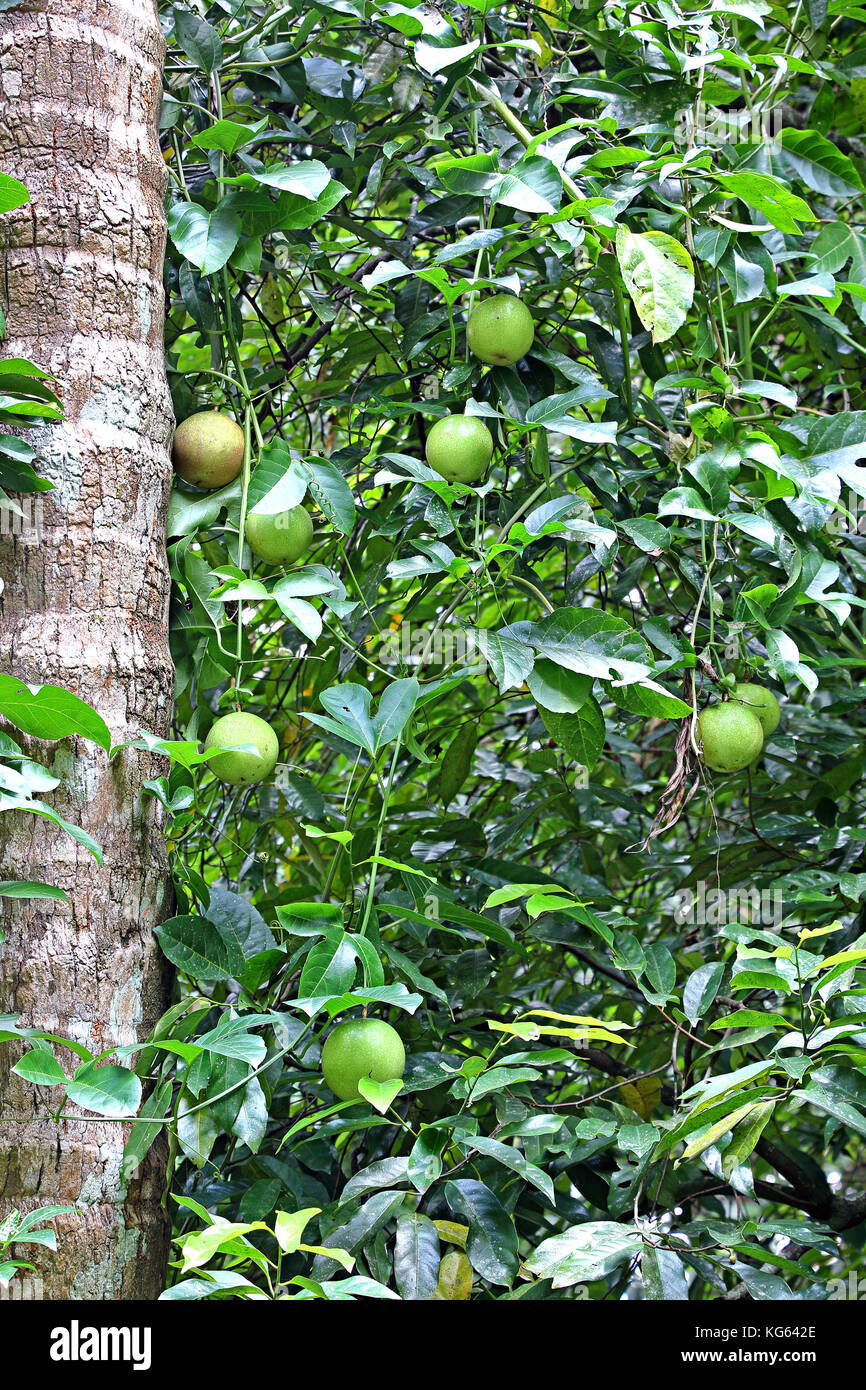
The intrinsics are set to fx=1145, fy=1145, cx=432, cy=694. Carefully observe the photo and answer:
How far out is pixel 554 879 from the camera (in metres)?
1.99

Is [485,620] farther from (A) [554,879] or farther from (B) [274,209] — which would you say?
(B) [274,209]

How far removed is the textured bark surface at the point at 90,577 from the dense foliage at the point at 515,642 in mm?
67

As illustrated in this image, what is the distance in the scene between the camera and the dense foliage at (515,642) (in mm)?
1303

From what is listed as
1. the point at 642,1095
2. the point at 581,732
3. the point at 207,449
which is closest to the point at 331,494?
the point at 207,449

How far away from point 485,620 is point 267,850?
0.85m

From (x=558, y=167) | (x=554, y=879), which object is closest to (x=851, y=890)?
(x=554, y=879)

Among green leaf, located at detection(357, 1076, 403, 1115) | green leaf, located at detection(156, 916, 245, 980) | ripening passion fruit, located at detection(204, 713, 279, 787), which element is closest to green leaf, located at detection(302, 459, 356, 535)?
ripening passion fruit, located at detection(204, 713, 279, 787)

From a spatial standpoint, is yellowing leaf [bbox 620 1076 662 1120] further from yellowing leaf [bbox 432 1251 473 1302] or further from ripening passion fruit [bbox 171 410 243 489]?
ripening passion fruit [bbox 171 410 243 489]

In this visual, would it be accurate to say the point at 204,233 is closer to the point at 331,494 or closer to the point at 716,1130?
the point at 331,494

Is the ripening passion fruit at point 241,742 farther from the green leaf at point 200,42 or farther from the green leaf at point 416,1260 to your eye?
the green leaf at point 200,42

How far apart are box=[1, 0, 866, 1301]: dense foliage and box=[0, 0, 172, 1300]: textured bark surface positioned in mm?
67

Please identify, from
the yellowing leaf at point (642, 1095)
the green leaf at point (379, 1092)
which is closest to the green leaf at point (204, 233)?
the green leaf at point (379, 1092)

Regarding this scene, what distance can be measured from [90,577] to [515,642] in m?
0.53

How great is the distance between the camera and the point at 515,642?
145 cm
